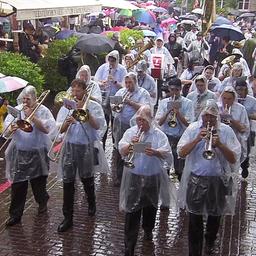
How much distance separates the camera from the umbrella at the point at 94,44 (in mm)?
13586

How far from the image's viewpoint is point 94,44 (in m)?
13.7

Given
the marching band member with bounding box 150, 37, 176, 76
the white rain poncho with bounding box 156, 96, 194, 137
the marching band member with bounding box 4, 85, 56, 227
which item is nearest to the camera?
the marching band member with bounding box 4, 85, 56, 227

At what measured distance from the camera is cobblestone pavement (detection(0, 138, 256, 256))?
265 inches

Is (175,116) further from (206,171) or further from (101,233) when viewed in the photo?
(206,171)

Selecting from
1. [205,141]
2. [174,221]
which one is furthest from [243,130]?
[205,141]

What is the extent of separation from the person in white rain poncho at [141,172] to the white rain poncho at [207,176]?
33cm

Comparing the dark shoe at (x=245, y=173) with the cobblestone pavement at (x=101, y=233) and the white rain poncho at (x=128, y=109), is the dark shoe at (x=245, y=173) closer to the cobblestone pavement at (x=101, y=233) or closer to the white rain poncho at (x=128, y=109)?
the cobblestone pavement at (x=101, y=233)

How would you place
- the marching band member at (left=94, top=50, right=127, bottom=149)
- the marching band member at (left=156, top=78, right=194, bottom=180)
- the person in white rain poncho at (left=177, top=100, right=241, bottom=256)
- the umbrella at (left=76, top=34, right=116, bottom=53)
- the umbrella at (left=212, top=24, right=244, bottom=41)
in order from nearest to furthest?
the person in white rain poncho at (left=177, top=100, right=241, bottom=256), the marching band member at (left=156, top=78, right=194, bottom=180), the marching band member at (left=94, top=50, right=127, bottom=149), the umbrella at (left=76, top=34, right=116, bottom=53), the umbrella at (left=212, top=24, right=244, bottom=41)

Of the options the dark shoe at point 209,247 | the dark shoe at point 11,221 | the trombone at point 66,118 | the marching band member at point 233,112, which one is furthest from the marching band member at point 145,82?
the dark shoe at point 209,247

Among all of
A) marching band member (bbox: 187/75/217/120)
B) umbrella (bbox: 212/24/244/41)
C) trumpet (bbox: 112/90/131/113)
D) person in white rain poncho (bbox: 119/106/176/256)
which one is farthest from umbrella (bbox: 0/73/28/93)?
umbrella (bbox: 212/24/244/41)

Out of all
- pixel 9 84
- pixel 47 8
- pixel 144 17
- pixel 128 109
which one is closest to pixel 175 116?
pixel 128 109

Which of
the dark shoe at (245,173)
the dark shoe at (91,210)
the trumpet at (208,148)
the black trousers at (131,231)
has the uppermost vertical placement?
the trumpet at (208,148)

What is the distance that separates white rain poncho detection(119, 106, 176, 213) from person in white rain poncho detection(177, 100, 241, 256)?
33cm

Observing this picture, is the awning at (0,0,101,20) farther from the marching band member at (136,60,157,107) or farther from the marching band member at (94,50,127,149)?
the marching band member at (136,60,157,107)
